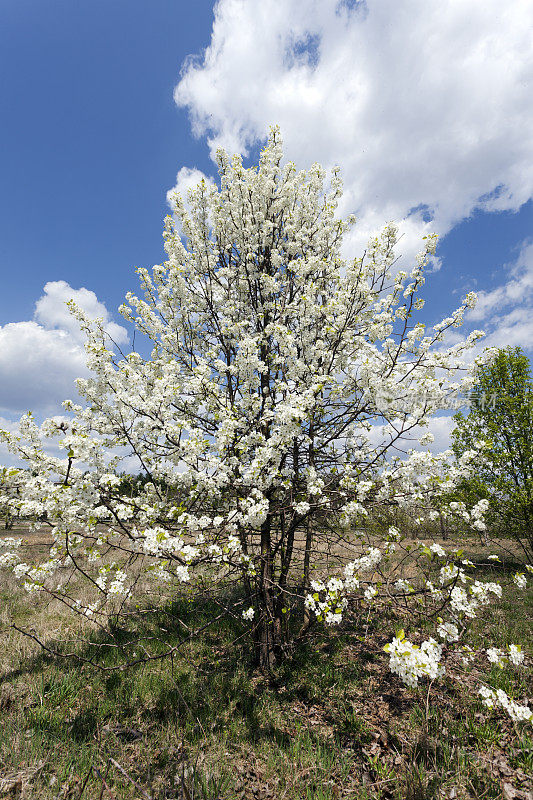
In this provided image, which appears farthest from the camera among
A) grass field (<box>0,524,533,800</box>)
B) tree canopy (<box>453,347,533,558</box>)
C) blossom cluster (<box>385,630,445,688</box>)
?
tree canopy (<box>453,347,533,558</box>)

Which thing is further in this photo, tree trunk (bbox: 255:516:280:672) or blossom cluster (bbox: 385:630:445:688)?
tree trunk (bbox: 255:516:280:672)

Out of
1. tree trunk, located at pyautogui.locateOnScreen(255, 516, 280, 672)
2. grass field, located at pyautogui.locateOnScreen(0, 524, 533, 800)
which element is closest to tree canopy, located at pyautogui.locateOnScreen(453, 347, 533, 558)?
grass field, located at pyautogui.locateOnScreen(0, 524, 533, 800)

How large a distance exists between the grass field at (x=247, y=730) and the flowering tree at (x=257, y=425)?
0.92 meters

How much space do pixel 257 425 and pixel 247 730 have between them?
13.8 ft

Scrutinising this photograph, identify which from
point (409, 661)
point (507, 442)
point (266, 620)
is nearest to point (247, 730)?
point (266, 620)

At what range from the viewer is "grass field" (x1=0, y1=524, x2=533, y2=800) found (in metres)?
3.68

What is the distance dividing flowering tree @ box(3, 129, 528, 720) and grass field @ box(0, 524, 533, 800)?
3.02ft

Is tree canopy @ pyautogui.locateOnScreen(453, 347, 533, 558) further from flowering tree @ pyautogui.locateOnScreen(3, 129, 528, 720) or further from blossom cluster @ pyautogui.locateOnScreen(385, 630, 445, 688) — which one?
blossom cluster @ pyautogui.locateOnScreen(385, 630, 445, 688)

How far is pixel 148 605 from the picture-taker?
8.34 m

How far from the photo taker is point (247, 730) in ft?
15.2

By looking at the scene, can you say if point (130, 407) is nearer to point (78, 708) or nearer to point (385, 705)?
point (78, 708)

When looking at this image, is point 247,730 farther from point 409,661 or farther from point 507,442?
point 507,442

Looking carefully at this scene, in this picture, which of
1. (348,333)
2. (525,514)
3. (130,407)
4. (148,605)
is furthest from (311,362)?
(525,514)

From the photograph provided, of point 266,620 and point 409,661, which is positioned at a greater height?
point 409,661
